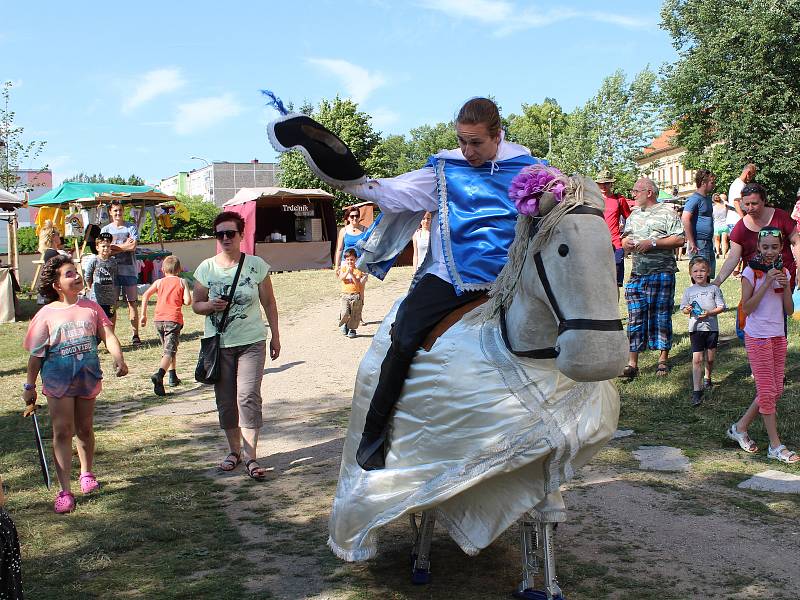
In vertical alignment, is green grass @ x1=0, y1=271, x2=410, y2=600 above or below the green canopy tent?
below

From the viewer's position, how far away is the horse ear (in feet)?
11.2

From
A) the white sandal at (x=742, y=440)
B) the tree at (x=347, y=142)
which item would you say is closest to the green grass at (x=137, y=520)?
the white sandal at (x=742, y=440)

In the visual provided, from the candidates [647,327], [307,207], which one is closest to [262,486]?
[647,327]

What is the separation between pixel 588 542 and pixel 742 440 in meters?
2.58

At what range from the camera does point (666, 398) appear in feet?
27.9

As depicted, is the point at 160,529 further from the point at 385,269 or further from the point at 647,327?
the point at 647,327

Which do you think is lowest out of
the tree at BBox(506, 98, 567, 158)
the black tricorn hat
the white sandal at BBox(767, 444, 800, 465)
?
the white sandal at BBox(767, 444, 800, 465)

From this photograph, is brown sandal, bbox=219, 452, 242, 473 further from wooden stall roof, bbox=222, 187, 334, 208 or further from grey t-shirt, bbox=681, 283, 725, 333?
wooden stall roof, bbox=222, 187, 334, 208

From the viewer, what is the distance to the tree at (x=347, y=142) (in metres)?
49.6

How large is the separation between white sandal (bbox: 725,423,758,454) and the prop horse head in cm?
401

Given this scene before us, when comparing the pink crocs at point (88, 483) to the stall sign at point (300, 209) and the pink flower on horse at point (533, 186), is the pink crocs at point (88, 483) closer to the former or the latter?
the pink flower on horse at point (533, 186)

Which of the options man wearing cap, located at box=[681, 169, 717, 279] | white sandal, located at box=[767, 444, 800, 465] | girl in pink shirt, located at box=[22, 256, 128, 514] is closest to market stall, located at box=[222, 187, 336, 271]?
man wearing cap, located at box=[681, 169, 717, 279]

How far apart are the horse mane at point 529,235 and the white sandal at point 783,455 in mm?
3829

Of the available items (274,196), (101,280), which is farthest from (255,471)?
(274,196)
